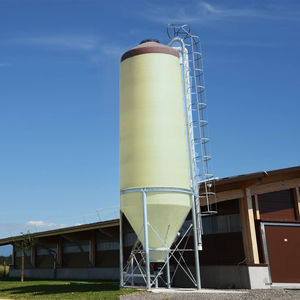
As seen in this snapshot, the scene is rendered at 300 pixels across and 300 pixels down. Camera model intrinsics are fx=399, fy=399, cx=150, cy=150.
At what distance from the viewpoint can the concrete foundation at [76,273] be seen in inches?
1276

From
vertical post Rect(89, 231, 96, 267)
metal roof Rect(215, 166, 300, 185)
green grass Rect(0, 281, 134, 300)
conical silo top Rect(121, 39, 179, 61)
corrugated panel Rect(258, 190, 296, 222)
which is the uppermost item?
conical silo top Rect(121, 39, 179, 61)

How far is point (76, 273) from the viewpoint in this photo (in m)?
35.9

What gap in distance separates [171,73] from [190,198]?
22.2 feet

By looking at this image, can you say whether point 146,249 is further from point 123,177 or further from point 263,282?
point 263,282

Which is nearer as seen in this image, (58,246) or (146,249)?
(146,249)

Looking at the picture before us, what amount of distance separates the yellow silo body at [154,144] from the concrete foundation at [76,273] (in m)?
13.3

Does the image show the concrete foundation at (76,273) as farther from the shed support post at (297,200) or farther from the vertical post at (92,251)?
the shed support post at (297,200)

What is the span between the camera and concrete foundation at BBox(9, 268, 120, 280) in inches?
1276

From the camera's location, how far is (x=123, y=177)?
20422mm

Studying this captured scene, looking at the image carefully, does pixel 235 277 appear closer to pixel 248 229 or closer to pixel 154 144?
pixel 248 229

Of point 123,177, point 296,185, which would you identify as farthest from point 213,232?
point 123,177

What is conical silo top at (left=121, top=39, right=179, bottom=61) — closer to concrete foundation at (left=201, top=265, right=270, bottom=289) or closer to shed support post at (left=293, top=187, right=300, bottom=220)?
shed support post at (left=293, top=187, right=300, bottom=220)

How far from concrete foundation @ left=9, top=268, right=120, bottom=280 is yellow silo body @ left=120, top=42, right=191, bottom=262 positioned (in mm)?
13283

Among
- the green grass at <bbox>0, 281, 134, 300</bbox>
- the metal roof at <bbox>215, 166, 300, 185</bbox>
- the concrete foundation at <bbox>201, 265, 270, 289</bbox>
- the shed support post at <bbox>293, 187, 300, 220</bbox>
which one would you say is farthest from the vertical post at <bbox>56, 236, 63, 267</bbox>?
the shed support post at <bbox>293, 187, 300, 220</bbox>
